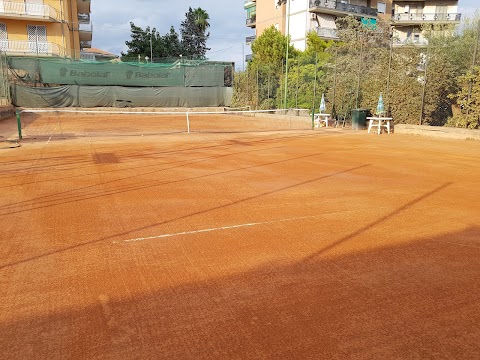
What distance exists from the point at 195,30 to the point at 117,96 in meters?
42.5

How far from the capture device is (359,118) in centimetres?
1859

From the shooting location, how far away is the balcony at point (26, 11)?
33.9 metres

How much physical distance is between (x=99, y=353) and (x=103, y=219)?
3038 mm

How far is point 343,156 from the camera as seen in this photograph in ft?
36.5

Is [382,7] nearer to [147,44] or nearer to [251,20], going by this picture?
[251,20]

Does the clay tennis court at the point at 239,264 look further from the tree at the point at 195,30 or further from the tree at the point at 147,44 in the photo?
the tree at the point at 195,30

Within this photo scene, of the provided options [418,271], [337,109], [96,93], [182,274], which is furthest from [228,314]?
[96,93]

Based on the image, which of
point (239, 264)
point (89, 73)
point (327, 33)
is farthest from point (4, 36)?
point (239, 264)

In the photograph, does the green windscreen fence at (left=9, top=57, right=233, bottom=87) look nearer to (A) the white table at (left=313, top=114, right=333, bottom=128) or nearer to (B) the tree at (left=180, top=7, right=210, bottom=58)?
(A) the white table at (left=313, top=114, right=333, bottom=128)

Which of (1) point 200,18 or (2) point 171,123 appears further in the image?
(1) point 200,18

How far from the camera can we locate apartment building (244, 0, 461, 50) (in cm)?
4472

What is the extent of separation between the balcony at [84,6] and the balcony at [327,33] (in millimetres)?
26244

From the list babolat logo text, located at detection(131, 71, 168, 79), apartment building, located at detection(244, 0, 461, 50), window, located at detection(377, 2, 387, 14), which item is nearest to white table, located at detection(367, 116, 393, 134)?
babolat logo text, located at detection(131, 71, 168, 79)

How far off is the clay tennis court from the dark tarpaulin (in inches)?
895
